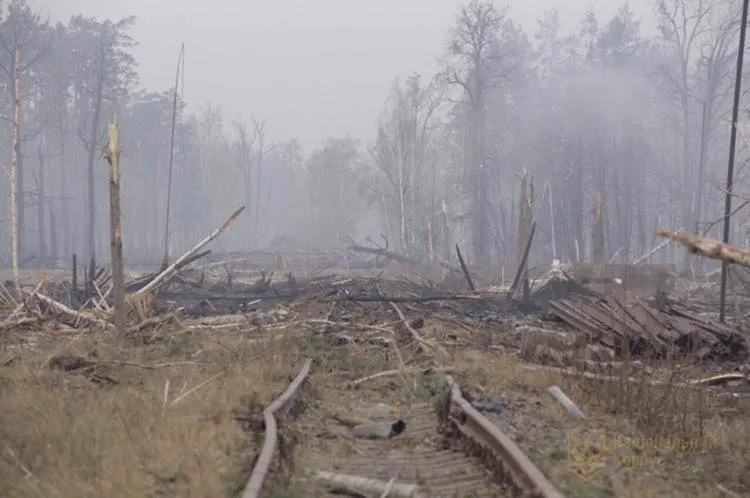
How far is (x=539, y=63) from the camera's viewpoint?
75.6m

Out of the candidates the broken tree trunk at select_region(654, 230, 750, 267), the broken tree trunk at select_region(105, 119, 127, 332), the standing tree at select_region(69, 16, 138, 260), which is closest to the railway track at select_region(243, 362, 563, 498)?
the broken tree trunk at select_region(654, 230, 750, 267)

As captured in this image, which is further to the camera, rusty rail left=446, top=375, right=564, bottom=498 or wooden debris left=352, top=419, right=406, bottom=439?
wooden debris left=352, top=419, right=406, bottom=439

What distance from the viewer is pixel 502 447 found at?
266 inches

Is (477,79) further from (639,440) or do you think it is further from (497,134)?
(639,440)

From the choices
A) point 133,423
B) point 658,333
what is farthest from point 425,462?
point 658,333

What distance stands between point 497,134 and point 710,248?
54.8m

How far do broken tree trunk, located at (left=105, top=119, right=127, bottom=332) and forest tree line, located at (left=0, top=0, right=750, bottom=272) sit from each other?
27.3 m

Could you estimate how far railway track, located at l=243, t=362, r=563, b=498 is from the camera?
6.20m

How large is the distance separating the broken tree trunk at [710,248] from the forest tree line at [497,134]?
3534cm

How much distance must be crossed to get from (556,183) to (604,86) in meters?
8.89

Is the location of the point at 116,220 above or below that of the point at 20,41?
below

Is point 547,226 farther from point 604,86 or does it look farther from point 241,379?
point 241,379

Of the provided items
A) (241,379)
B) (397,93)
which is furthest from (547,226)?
(241,379)

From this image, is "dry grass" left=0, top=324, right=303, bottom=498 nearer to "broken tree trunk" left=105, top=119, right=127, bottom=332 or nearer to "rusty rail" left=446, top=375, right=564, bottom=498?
"broken tree trunk" left=105, top=119, right=127, bottom=332
